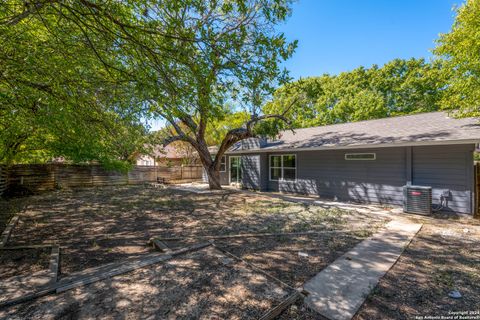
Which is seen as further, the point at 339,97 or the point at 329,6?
the point at 339,97

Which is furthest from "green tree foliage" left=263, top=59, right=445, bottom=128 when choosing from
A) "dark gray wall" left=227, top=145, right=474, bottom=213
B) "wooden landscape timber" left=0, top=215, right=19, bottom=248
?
"wooden landscape timber" left=0, top=215, right=19, bottom=248

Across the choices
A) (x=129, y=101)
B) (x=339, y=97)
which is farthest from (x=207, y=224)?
(x=339, y=97)

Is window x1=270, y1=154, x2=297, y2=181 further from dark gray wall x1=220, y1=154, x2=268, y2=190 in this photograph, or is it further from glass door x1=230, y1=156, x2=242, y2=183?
glass door x1=230, y1=156, x2=242, y2=183

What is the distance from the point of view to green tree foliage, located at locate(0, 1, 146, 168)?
3.62m

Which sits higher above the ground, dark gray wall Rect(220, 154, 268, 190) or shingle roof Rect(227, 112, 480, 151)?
shingle roof Rect(227, 112, 480, 151)

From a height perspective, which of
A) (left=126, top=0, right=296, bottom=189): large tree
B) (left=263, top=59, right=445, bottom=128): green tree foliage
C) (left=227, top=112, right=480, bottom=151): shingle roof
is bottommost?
(left=227, top=112, right=480, bottom=151): shingle roof

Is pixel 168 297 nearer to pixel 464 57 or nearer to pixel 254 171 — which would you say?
pixel 464 57

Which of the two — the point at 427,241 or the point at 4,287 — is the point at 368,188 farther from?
the point at 4,287

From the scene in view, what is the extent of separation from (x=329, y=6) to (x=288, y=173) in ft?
23.6

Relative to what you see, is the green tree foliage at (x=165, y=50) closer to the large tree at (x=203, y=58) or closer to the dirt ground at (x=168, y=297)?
the large tree at (x=203, y=58)

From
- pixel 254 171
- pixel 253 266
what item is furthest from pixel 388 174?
pixel 253 266

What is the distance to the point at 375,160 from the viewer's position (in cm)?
847

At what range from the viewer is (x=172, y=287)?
2674 millimetres

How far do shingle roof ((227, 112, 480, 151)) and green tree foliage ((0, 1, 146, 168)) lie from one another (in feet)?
25.1
